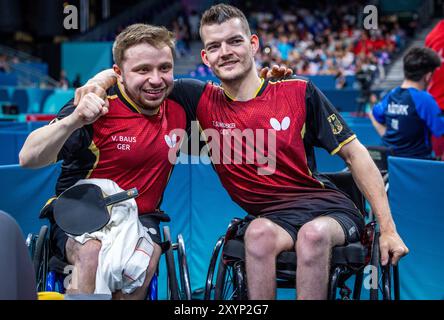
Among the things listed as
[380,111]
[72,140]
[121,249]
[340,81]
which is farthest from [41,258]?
[340,81]

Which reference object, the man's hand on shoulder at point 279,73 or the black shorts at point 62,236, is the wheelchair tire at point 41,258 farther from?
the man's hand on shoulder at point 279,73

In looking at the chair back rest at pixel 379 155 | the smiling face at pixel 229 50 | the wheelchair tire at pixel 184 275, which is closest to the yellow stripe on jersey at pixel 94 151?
the wheelchair tire at pixel 184 275

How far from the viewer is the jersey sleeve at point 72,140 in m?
2.88

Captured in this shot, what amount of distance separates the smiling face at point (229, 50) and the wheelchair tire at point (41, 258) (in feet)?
3.34

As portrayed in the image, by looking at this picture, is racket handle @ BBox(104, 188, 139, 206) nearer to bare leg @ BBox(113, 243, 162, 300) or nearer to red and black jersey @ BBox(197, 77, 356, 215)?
bare leg @ BBox(113, 243, 162, 300)

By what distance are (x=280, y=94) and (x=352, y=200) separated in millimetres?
677

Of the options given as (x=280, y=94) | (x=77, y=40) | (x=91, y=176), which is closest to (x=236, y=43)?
(x=280, y=94)

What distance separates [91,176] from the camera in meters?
2.98

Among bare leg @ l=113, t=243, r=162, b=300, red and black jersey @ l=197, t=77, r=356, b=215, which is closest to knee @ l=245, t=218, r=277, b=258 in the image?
red and black jersey @ l=197, t=77, r=356, b=215

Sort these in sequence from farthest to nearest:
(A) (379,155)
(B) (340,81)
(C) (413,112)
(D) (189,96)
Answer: (B) (340,81)
(C) (413,112)
(A) (379,155)
(D) (189,96)

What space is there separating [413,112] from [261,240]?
323cm

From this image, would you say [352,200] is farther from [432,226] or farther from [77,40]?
[77,40]

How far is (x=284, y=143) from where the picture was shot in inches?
119

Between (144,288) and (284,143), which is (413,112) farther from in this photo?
(144,288)
